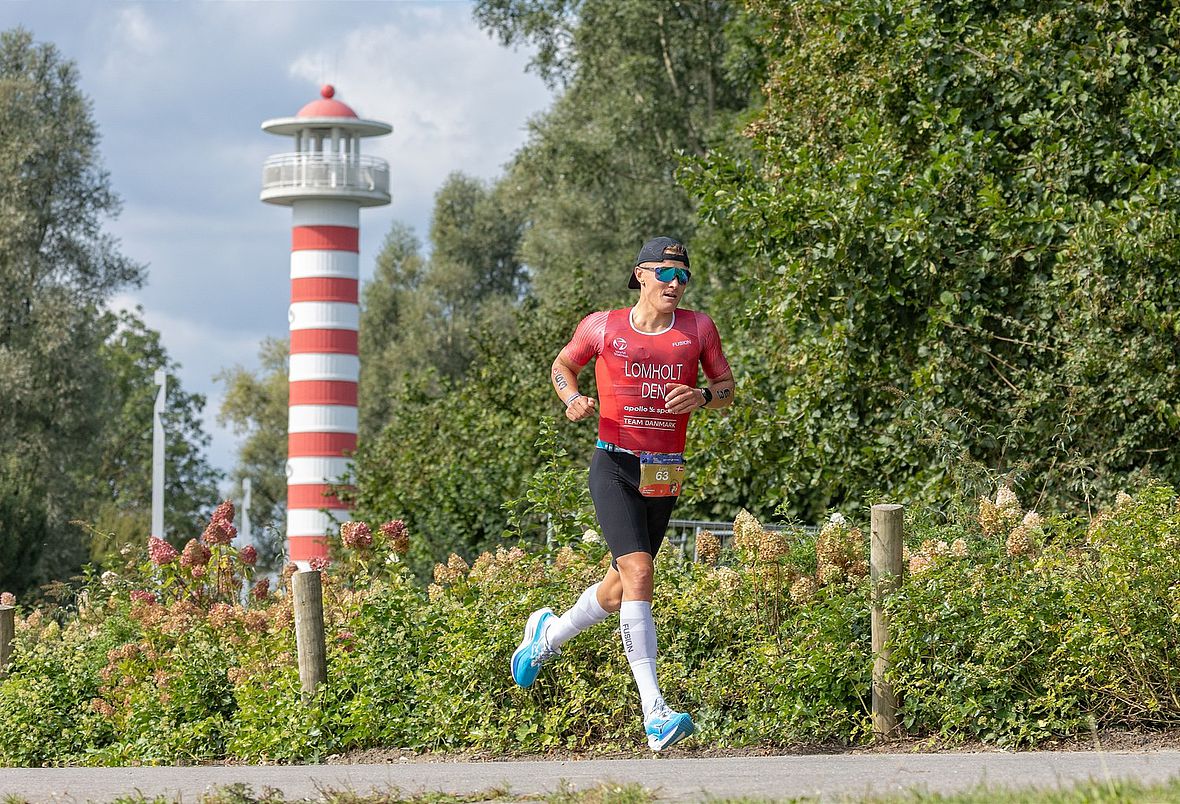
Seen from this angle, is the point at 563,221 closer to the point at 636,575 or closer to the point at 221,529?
the point at 221,529

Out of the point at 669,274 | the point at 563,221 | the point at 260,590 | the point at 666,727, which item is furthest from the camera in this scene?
the point at 563,221

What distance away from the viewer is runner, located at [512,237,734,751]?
313 inches

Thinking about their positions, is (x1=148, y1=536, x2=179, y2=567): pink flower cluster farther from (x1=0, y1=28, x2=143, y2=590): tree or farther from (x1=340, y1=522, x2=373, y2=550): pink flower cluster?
(x1=0, y1=28, x2=143, y2=590): tree

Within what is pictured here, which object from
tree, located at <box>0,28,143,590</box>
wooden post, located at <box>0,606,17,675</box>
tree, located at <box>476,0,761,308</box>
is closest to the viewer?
wooden post, located at <box>0,606,17,675</box>

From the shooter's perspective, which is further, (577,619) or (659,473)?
(577,619)

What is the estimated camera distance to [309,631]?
989 centimetres

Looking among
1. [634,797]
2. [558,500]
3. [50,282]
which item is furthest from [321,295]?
[634,797]

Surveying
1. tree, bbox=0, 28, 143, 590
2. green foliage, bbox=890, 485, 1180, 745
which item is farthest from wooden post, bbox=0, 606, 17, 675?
tree, bbox=0, 28, 143, 590

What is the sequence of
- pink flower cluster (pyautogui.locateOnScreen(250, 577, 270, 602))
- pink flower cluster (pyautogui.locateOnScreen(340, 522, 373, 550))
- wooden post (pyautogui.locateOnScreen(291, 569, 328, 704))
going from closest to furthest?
wooden post (pyautogui.locateOnScreen(291, 569, 328, 704)) < pink flower cluster (pyautogui.locateOnScreen(340, 522, 373, 550)) < pink flower cluster (pyautogui.locateOnScreen(250, 577, 270, 602))

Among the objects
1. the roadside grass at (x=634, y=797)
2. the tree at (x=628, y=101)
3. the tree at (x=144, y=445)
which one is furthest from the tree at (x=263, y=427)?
the roadside grass at (x=634, y=797)

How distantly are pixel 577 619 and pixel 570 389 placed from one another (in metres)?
1.23

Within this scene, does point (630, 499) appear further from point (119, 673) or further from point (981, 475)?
point (981, 475)

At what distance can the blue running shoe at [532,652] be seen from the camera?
8758 millimetres

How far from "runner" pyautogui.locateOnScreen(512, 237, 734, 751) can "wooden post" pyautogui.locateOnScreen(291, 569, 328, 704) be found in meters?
2.50
